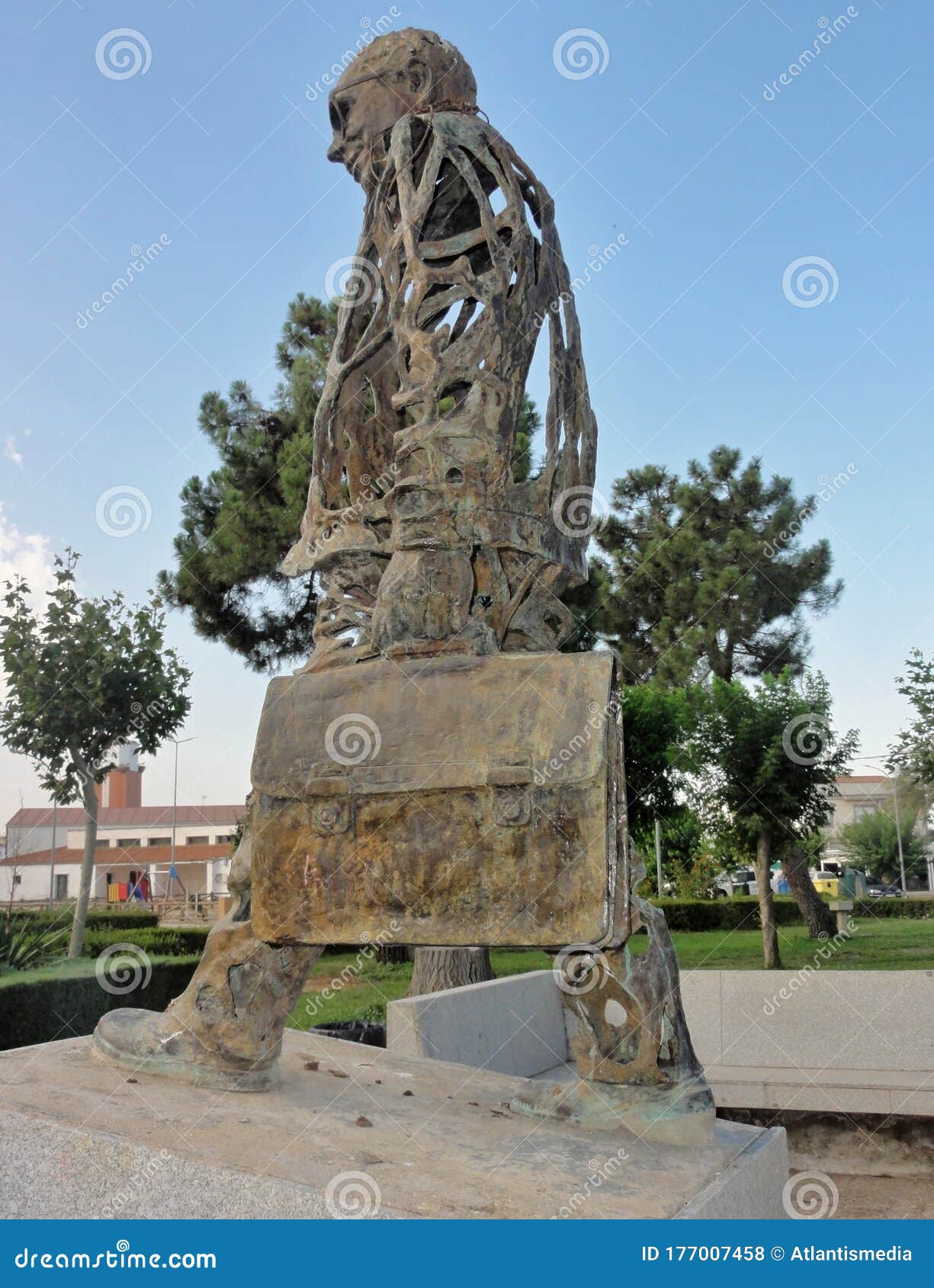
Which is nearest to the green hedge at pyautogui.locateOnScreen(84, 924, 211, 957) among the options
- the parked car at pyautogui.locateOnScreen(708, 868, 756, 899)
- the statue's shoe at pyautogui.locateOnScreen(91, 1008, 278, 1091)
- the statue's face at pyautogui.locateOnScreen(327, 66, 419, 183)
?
the statue's shoe at pyautogui.locateOnScreen(91, 1008, 278, 1091)

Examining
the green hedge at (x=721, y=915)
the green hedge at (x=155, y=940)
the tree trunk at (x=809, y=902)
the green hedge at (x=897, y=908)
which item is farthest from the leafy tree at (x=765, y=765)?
the green hedge at (x=897, y=908)

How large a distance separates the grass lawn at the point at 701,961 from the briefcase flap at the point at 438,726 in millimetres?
5151

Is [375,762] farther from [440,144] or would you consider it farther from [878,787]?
[878,787]

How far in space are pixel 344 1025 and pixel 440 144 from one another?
5.49 m

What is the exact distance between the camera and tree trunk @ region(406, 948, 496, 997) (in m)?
9.04

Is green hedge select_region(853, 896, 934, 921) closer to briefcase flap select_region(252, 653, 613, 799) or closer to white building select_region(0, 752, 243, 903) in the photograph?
white building select_region(0, 752, 243, 903)

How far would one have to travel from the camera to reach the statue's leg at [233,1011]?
3.37 metres

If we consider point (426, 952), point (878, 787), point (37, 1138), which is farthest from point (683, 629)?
point (878, 787)

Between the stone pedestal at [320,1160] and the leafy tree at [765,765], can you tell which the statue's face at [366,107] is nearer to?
the stone pedestal at [320,1160]

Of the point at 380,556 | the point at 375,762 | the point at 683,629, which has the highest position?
the point at 683,629

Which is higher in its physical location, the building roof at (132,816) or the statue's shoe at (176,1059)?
the building roof at (132,816)

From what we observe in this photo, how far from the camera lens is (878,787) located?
5288cm

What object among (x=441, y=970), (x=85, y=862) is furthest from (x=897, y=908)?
(x=85, y=862)

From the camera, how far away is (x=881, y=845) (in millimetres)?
45594
